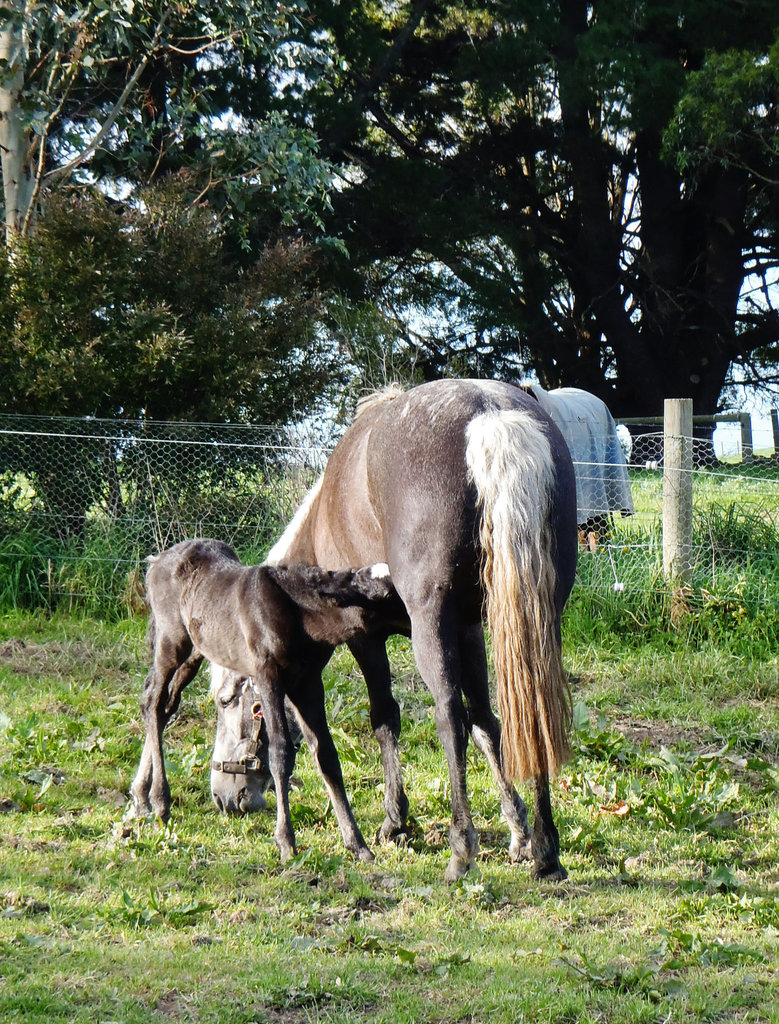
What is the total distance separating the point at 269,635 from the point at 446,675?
901mm

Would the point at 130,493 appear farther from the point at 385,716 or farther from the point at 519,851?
the point at 519,851

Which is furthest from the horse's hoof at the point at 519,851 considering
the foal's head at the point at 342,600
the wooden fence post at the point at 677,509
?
the wooden fence post at the point at 677,509

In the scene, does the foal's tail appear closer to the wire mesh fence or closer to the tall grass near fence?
the tall grass near fence

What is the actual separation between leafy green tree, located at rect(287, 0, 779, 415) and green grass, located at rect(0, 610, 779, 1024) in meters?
11.8

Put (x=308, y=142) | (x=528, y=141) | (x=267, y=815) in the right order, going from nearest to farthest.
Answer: (x=267, y=815) < (x=308, y=142) < (x=528, y=141)

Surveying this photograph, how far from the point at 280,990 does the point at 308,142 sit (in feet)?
30.7

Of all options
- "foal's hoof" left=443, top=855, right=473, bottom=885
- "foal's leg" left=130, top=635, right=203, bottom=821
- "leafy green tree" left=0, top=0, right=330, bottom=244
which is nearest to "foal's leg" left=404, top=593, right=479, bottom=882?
"foal's hoof" left=443, top=855, right=473, bottom=885

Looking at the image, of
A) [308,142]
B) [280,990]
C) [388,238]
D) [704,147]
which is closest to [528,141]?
[388,238]

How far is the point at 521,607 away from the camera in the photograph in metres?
3.89

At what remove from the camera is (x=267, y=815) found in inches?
198

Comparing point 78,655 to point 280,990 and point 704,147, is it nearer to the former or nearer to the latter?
point 280,990

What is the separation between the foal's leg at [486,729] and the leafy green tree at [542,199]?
13002mm

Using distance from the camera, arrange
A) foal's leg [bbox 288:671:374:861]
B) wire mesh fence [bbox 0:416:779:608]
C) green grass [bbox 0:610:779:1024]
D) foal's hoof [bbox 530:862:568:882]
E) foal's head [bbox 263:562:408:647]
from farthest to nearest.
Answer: wire mesh fence [bbox 0:416:779:608] → foal's leg [bbox 288:671:374:861] → foal's head [bbox 263:562:408:647] → foal's hoof [bbox 530:862:568:882] → green grass [bbox 0:610:779:1024]

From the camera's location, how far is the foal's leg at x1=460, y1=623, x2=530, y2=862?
4.47 metres
